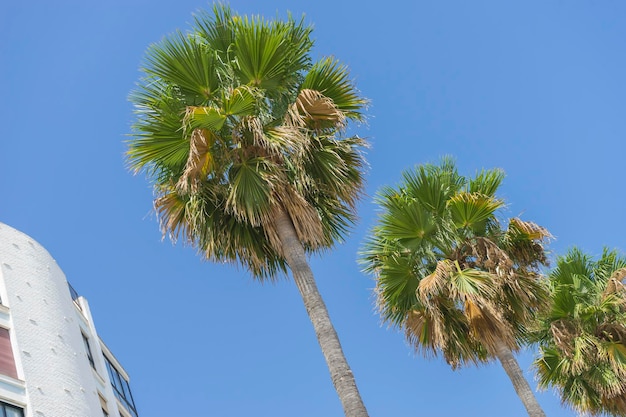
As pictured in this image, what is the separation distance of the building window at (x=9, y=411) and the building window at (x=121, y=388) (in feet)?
24.9

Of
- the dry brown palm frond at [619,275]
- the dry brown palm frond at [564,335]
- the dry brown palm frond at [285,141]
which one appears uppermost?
the dry brown palm frond at [285,141]

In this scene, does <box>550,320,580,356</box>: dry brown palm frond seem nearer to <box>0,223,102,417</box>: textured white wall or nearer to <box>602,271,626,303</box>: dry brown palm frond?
<box>602,271,626,303</box>: dry brown palm frond

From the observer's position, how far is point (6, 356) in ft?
66.5

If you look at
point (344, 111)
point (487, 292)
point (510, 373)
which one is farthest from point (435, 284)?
point (344, 111)

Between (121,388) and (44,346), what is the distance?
699cm

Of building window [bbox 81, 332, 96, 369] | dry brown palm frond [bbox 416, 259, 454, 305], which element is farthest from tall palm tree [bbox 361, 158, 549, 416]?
building window [bbox 81, 332, 96, 369]

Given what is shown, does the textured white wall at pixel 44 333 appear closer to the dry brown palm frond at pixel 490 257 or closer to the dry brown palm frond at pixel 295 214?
the dry brown palm frond at pixel 295 214

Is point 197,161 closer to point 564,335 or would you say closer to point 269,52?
point 269,52

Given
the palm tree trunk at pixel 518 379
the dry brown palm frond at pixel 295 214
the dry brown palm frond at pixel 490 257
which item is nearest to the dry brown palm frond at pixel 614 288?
the dry brown palm frond at pixel 490 257

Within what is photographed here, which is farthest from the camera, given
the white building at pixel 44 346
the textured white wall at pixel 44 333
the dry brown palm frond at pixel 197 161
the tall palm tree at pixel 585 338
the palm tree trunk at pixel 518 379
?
the textured white wall at pixel 44 333

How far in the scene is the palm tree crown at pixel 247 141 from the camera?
43.0ft

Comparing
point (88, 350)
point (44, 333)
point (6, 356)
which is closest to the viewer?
point (6, 356)

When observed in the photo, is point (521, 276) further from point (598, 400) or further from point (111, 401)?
point (111, 401)

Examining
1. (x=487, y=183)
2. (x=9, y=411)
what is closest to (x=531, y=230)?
(x=487, y=183)
